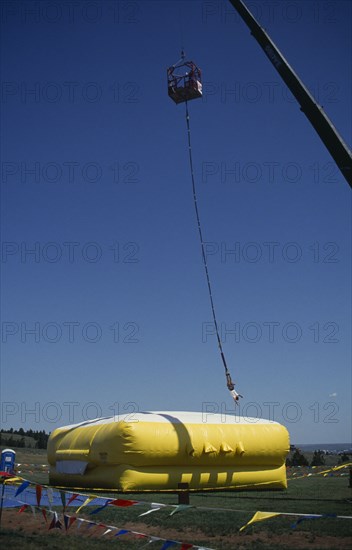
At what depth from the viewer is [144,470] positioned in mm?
17016

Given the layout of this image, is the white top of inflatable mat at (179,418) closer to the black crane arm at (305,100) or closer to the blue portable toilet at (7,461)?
the blue portable toilet at (7,461)

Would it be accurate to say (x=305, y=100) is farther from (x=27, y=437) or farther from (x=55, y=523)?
(x=27, y=437)

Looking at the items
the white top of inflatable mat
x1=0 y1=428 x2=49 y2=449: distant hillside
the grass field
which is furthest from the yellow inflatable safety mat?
x1=0 y1=428 x2=49 y2=449: distant hillside

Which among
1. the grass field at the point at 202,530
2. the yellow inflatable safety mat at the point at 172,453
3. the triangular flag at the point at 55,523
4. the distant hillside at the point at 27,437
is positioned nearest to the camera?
the grass field at the point at 202,530

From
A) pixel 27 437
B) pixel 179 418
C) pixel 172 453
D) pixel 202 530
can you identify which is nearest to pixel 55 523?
pixel 202 530

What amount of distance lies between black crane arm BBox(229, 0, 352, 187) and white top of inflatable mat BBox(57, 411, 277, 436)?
9.88m

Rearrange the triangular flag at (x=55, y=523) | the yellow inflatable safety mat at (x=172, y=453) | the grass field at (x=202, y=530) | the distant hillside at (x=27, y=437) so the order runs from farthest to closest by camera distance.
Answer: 1. the distant hillside at (x=27, y=437)
2. the yellow inflatable safety mat at (x=172, y=453)
3. the triangular flag at (x=55, y=523)
4. the grass field at (x=202, y=530)

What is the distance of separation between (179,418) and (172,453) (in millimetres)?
1581

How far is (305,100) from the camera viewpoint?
15547mm

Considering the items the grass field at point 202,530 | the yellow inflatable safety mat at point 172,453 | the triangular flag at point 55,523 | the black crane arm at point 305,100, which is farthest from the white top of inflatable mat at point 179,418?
the black crane arm at point 305,100

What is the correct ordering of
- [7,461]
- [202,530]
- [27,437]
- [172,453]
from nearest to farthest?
1. [202,530]
2. [172,453]
3. [7,461]
4. [27,437]

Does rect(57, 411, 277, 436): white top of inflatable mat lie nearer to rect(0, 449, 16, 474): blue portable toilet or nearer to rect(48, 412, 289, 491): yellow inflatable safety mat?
rect(48, 412, 289, 491): yellow inflatable safety mat

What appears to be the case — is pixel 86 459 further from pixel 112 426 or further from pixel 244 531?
pixel 244 531

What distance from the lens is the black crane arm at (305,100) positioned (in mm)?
14401
